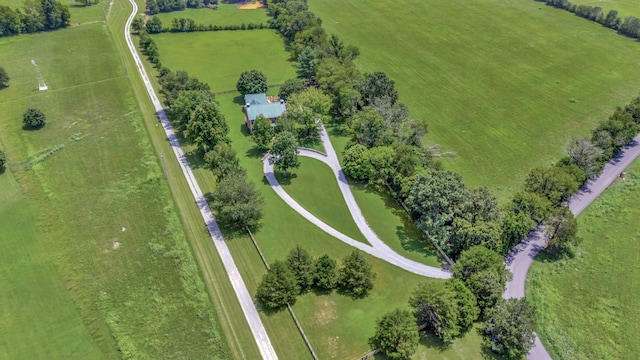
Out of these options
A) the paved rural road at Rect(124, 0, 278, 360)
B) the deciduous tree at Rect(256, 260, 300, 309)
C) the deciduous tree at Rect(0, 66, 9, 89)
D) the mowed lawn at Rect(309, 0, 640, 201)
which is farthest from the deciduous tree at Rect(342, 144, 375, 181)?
the deciduous tree at Rect(0, 66, 9, 89)

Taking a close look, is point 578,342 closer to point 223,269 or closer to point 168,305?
point 223,269

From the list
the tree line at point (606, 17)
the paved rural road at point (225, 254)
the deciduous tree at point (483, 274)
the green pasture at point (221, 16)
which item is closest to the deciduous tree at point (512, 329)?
the deciduous tree at point (483, 274)

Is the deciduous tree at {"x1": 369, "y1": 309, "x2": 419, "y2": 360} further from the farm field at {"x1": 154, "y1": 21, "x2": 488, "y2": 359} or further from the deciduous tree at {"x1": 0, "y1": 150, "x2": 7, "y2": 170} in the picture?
the deciduous tree at {"x1": 0, "y1": 150, "x2": 7, "y2": 170}

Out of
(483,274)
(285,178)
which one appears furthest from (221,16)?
(483,274)

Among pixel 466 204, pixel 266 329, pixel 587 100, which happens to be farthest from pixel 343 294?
pixel 587 100

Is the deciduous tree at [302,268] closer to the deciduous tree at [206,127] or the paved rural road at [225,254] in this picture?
the paved rural road at [225,254]
